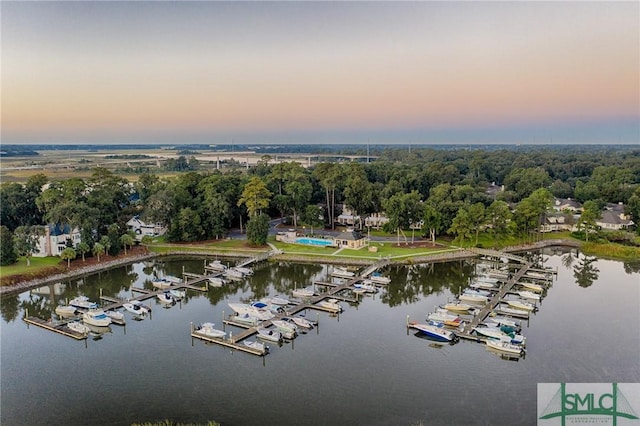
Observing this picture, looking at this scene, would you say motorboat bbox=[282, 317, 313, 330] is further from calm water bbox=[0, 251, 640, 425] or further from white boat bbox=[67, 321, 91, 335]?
white boat bbox=[67, 321, 91, 335]

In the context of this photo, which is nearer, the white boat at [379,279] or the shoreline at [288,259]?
the shoreline at [288,259]

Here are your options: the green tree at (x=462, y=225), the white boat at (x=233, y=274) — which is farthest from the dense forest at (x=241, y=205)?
the white boat at (x=233, y=274)

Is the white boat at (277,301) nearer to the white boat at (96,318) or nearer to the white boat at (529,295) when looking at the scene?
the white boat at (96,318)

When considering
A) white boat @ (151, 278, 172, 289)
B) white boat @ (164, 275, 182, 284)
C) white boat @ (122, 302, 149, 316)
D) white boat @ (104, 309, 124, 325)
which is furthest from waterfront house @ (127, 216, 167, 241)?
white boat @ (104, 309, 124, 325)

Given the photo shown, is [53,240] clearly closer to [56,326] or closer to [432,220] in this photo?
[56,326]

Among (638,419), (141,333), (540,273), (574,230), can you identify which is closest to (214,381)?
(141,333)

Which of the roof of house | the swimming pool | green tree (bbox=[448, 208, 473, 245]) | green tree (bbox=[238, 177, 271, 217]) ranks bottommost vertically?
the swimming pool

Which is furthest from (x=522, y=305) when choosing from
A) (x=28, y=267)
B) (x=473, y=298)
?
(x=28, y=267)
